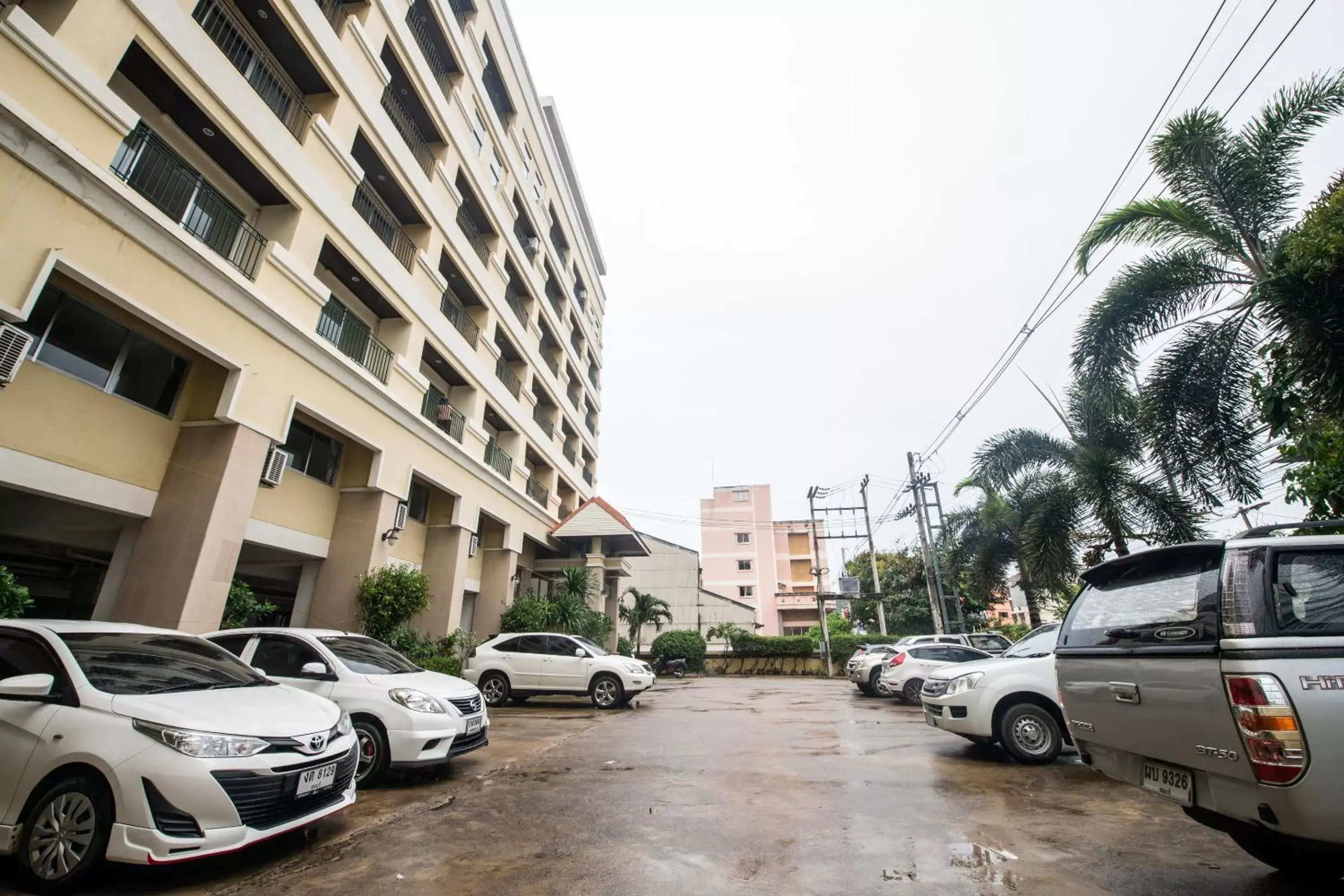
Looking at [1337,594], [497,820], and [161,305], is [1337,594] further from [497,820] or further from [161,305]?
[161,305]

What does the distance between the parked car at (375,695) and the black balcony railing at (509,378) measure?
1379 centimetres

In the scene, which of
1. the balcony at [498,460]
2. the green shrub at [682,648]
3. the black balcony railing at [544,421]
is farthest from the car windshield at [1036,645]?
the green shrub at [682,648]

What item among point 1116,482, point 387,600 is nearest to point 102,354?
point 387,600

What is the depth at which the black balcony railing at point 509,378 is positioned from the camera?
19.9m

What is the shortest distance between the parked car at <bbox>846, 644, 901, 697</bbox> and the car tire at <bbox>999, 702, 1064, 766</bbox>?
26.2ft

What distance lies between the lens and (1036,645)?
8.02 metres

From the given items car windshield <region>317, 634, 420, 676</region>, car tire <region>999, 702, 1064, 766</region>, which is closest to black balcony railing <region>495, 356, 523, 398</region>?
car windshield <region>317, 634, 420, 676</region>

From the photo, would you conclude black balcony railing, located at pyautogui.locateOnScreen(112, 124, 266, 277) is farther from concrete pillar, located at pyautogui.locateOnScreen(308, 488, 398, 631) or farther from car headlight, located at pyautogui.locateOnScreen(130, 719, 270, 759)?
car headlight, located at pyautogui.locateOnScreen(130, 719, 270, 759)

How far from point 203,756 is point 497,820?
225 centimetres

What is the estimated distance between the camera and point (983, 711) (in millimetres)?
7016

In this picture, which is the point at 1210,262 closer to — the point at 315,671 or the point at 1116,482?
the point at 1116,482

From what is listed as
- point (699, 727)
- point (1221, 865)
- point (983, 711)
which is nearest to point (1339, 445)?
point (983, 711)

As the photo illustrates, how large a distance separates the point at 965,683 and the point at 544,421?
19.5 meters

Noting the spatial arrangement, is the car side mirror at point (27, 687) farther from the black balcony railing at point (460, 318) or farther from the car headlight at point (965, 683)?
the black balcony railing at point (460, 318)
